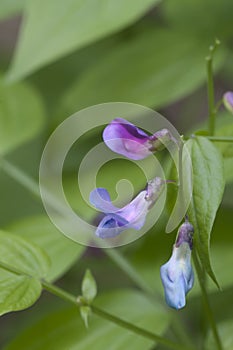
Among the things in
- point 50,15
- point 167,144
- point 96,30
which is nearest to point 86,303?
point 167,144

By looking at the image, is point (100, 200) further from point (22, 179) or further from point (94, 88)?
point (94, 88)

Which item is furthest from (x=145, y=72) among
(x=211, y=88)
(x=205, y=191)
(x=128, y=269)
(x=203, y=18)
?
(x=205, y=191)

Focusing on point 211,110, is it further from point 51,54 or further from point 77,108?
point 77,108

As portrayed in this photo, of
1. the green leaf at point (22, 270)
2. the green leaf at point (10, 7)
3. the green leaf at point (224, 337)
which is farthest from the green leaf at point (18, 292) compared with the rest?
the green leaf at point (10, 7)

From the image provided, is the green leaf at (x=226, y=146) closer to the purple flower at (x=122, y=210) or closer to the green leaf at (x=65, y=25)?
the purple flower at (x=122, y=210)

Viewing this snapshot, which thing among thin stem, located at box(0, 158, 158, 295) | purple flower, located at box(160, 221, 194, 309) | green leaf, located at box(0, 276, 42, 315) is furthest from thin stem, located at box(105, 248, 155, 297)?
purple flower, located at box(160, 221, 194, 309)

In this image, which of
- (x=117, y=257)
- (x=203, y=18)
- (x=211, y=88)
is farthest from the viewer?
(x=203, y=18)
